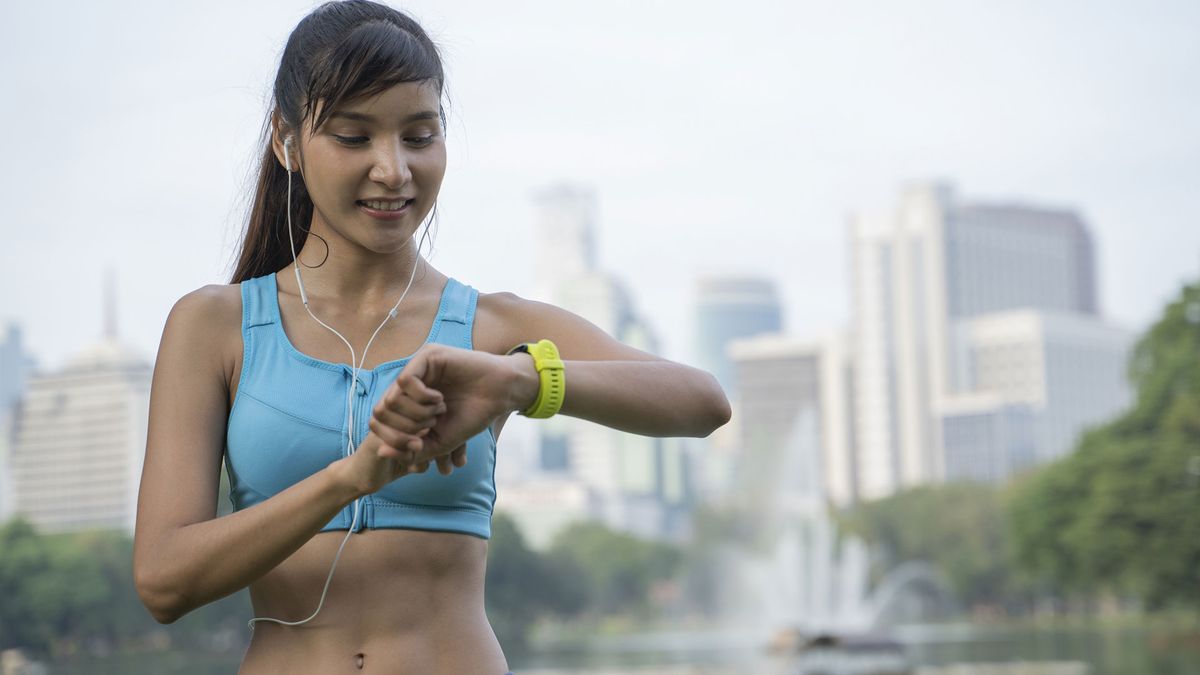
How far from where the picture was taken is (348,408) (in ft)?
6.38

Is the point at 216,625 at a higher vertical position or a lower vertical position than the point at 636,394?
lower

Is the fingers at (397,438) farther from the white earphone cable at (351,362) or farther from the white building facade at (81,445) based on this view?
the white building facade at (81,445)

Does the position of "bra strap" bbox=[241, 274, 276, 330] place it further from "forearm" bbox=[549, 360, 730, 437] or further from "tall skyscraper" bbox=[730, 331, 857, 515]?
"tall skyscraper" bbox=[730, 331, 857, 515]

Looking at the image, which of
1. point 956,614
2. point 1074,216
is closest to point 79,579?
point 956,614

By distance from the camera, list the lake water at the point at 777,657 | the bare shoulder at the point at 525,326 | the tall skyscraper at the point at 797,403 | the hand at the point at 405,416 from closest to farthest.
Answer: the hand at the point at 405,416 < the bare shoulder at the point at 525,326 < the lake water at the point at 777,657 < the tall skyscraper at the point at 797,403

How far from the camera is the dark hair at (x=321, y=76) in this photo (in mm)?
1969

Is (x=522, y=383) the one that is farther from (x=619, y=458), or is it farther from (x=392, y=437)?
(x=619, y=458)

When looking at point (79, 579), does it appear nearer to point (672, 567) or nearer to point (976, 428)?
point (672, 567)

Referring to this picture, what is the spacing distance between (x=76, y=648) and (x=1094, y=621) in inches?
2103

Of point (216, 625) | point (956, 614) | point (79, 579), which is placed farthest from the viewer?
point (956, 614)

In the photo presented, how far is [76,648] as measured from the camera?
119 feet

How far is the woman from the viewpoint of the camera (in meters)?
1.89

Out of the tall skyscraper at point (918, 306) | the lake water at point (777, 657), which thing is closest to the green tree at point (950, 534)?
the lake water at point (777, 657)

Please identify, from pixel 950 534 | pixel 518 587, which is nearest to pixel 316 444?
pixel 518 587
